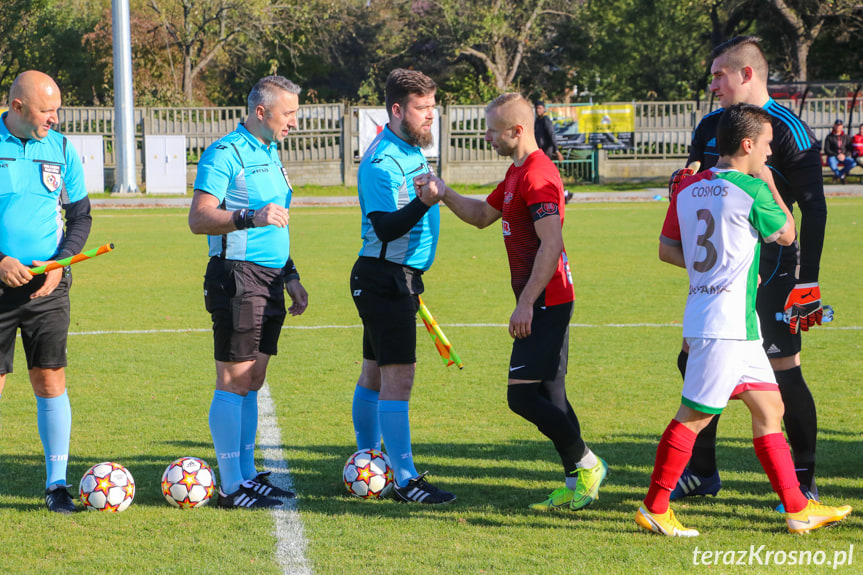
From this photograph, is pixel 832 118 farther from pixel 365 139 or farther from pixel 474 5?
pixel 474 5

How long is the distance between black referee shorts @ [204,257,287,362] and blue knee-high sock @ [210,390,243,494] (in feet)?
0.75

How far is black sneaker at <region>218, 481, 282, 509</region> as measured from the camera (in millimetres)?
4820

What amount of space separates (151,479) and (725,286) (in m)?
3.41

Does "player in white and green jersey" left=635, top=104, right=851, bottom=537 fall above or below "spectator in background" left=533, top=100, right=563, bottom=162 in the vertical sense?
below

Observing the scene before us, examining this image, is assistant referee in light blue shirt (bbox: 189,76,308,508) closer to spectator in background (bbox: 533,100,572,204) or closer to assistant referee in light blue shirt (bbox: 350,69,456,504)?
assistant referee in light blue shirt (bbox: 350,69,456,504)

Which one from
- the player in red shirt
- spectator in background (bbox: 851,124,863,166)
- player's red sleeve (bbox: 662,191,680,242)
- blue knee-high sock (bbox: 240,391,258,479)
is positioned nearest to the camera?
player's red sleeve (bbox: 662,191,680,242)

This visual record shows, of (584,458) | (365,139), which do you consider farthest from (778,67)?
(584,458)

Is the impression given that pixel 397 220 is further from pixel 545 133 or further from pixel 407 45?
pixel 407 45

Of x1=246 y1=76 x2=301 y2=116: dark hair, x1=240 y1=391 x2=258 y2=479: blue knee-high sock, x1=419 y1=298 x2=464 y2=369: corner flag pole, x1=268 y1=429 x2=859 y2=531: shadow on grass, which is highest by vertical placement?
x1=246 y1=76 x2=301 y2=116: dark hair

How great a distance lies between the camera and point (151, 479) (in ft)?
17.3

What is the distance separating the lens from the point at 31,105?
455 centimetres

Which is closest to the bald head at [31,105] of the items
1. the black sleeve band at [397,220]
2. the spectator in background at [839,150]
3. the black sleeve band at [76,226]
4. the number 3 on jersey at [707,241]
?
the black sleeve band at [76,226]

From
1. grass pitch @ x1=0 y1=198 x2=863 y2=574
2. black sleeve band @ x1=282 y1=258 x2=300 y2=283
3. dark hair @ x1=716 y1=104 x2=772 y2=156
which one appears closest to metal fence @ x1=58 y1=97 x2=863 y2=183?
grass pitch @ x1=0 y1=198 x2=863 y2=574

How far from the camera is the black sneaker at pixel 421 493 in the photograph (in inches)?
193
